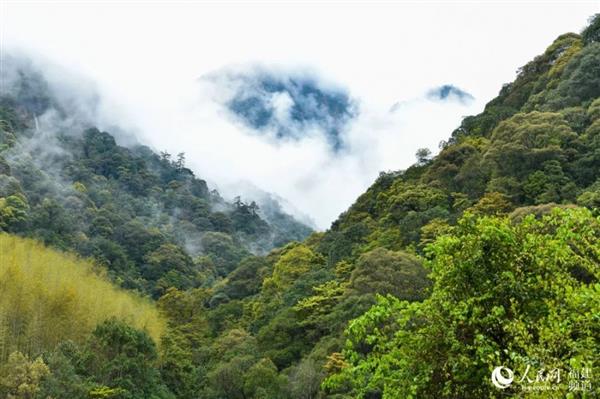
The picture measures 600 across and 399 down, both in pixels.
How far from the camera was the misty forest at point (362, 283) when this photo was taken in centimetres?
598

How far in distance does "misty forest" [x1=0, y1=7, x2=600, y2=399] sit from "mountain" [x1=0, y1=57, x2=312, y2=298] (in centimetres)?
34

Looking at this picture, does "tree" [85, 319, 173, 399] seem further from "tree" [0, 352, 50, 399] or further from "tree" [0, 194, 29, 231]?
"tree" [0, 194, 29, 231]

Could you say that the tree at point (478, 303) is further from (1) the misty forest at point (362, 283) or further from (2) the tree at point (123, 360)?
(2) the tree at point (123, 360)

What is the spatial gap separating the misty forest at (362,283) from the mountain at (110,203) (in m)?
0.34

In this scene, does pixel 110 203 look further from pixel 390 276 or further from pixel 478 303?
pixel 478 303

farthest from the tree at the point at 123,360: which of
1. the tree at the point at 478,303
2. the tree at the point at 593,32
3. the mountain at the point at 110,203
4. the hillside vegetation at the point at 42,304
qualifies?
the tree at the point at 593,32

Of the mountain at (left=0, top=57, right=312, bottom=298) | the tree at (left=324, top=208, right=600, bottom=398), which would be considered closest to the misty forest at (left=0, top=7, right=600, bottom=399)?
the tree at (left=324, top=208, right=600, bottom=398)

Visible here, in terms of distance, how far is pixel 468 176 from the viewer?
37.9 m

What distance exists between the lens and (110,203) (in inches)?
2744

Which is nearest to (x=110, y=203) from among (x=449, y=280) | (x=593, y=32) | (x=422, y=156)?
(x=422, y=156)

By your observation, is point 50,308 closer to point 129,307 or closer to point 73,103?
point 129,307

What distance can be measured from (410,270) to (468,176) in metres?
14.9

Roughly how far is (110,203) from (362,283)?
51.6 metres

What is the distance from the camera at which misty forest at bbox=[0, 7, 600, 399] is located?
5980 mm
